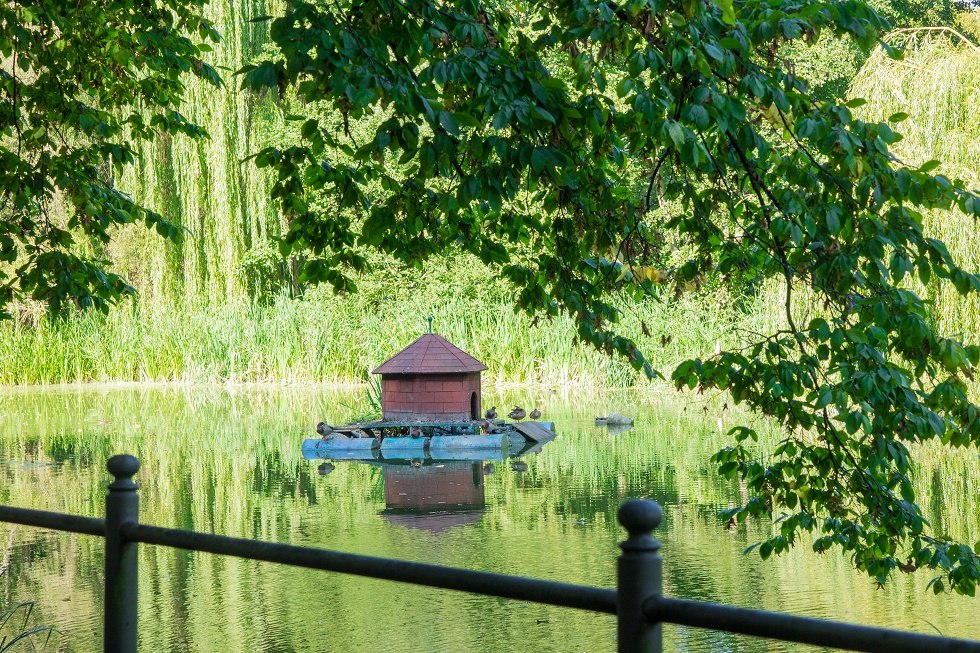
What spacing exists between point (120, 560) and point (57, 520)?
0.66ft

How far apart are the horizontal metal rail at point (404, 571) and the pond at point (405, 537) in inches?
141

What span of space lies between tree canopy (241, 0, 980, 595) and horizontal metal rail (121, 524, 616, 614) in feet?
4.40

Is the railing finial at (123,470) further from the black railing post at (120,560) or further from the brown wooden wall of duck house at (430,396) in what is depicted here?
the brown wooden wall of duck house at (430,396)

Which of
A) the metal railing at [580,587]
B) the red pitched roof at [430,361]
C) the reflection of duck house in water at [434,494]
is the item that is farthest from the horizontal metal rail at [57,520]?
the red pitched roof at [430,361]

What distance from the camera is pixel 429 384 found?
14859 mm

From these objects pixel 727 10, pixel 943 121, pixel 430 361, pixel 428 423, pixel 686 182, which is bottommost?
pixel 428 423

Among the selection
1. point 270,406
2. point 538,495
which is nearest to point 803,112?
point 538,495

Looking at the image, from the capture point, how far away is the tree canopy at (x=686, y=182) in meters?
3.90

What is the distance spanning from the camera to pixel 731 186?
16.2 ft

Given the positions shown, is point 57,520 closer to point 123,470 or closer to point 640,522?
point 123,470

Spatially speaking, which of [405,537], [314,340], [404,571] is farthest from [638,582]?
[314,340]

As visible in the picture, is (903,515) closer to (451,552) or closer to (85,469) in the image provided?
(451,552)

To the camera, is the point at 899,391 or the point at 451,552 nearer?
the point at 899,391

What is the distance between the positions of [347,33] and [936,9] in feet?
96.0
